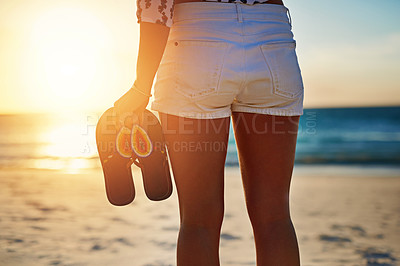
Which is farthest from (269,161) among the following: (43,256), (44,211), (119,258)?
(44,211)

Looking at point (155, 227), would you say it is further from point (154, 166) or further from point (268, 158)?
point (268, 158)

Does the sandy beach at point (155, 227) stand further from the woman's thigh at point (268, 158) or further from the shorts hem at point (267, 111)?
the shorts hem at point (267, 111)

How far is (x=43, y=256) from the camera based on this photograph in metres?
2.80

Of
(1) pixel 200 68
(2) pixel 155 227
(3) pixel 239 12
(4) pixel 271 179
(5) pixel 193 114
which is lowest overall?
(2) pixel 155 227

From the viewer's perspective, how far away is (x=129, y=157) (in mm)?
1729

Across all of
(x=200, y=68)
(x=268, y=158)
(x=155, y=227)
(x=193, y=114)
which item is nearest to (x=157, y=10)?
(x=200, y=68)

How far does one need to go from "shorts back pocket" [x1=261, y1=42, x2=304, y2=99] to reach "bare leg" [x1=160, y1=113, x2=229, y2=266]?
0.22 meters

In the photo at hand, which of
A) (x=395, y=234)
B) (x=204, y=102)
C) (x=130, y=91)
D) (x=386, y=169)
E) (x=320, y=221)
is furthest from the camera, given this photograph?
(x=386, y=169)

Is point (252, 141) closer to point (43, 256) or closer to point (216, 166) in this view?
point (216, 166)

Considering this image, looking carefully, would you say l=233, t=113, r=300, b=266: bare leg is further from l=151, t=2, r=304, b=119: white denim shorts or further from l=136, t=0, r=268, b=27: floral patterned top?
l=136, t=0, r=268, b=27: floral patterned top

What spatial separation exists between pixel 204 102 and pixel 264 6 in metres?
0.39

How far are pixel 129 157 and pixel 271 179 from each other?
62 centimetres

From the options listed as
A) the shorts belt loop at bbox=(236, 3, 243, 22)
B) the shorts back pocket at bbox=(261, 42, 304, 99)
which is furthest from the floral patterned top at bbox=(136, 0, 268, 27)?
the shorts back pocket at bbox=(261, 42, 304, 99)

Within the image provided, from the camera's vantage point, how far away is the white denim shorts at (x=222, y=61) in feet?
4.29
